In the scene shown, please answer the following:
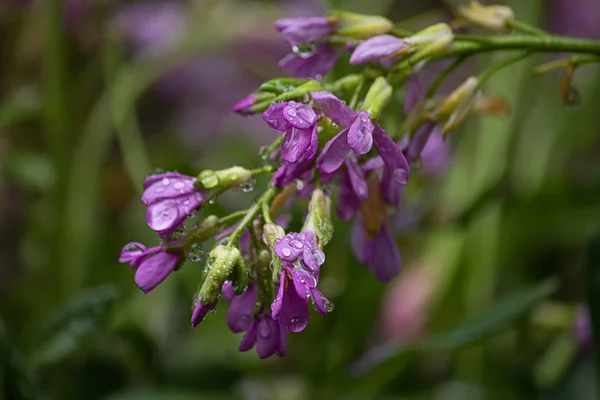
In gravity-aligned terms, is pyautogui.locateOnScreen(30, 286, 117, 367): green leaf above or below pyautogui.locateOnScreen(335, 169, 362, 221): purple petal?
below

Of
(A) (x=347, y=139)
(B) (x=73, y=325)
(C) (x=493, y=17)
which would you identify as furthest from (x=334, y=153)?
(B) (x=73, y=325)

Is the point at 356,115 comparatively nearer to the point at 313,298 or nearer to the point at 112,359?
the point at 313,298

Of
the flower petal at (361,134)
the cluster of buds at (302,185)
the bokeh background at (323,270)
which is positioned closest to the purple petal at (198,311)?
the cluster of buds at (302,185)

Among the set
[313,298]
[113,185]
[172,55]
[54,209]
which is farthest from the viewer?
[113,185]

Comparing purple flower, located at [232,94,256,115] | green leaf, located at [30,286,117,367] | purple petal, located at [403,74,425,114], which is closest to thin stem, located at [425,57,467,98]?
purple petal, located at [403,74,425,114]

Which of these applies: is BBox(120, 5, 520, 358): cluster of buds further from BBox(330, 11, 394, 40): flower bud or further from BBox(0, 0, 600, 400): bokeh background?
BBox(0, 0, 600, 400): bokeh background

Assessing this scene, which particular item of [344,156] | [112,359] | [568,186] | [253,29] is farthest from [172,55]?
[344,156]

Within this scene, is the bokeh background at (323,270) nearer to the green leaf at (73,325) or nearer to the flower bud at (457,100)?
the green leaf at (73,325)
